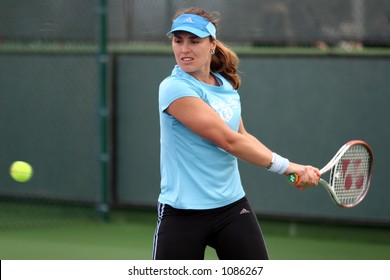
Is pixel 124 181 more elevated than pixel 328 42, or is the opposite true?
pixel 328 42

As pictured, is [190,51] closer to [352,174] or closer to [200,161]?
[200,161]

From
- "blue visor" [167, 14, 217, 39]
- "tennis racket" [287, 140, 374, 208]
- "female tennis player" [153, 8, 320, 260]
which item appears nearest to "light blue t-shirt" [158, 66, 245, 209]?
"female tennis player" [153, 8, 320, 260]

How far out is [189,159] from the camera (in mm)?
4027

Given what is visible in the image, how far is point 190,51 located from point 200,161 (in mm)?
517

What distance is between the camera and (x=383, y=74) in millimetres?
7578

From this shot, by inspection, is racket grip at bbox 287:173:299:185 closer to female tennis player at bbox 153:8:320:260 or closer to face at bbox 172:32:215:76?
female tennis player at bbox 153:8:320:260

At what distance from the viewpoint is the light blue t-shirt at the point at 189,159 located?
158 inches

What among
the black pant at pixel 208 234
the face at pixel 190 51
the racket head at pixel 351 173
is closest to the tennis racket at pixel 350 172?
the racket head at pixel 351 173

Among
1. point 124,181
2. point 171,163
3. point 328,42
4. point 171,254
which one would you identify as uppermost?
point 328,42

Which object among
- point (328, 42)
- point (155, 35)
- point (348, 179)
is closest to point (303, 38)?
point (328, 42)

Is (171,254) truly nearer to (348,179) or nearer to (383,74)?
(348,179)

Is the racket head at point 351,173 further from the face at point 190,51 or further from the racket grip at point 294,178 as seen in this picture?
the face at point 190,51

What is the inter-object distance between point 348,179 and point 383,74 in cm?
304

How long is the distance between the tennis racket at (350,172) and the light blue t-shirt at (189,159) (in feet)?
2.60
